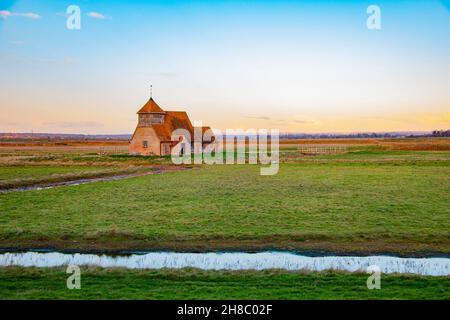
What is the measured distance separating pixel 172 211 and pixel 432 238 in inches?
457

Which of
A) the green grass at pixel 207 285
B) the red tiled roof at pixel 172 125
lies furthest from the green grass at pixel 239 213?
the red tiled roof at pixel 172 125

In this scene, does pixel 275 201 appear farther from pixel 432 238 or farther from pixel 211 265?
pixel 211 265

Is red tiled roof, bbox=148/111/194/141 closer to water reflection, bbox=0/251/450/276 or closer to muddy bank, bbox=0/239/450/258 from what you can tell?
muddy bank, bbox=0/239/450/258

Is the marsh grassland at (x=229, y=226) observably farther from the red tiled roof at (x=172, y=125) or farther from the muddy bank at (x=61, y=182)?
the red tiled roof at (x=172, y=125)

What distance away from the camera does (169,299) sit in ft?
29.6

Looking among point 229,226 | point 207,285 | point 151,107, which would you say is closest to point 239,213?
point 229,226

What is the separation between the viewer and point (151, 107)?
6600 centimetres

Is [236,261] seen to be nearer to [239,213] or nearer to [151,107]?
[239,213]

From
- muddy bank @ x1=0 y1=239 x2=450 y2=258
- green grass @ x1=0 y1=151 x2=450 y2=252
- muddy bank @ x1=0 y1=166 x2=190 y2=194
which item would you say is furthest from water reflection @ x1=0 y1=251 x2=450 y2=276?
muddy bank @ x1=0 y1=166 x2=190 y2=194

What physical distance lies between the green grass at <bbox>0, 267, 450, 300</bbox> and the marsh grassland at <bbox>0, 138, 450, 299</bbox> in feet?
0.09

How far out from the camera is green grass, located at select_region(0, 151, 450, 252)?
1477 cm

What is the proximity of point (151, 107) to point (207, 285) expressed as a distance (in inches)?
2311

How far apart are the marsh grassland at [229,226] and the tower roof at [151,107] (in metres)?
34.5
